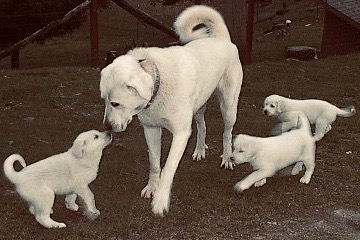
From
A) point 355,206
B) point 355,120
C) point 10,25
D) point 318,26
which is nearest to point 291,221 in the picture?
point 355,206

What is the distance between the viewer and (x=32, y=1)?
14.0 m

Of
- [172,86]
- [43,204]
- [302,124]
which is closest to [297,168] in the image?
[302,124]

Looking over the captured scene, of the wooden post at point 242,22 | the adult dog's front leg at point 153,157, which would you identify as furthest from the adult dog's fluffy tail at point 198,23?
the wooden post at point 242,22

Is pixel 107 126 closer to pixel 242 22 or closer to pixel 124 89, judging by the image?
pixel 124 89

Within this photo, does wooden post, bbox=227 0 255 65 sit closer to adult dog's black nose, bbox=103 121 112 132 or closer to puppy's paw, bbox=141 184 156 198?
puppy's paw, bbox=141 184 156 198

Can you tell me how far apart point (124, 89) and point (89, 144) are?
56 centimetres

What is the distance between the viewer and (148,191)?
5438mm

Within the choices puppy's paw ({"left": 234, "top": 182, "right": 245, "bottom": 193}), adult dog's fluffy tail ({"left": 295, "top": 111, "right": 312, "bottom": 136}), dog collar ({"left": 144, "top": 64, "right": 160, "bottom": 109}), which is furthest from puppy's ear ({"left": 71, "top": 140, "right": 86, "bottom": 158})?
adult dog's fluffy tail ({"left": 295, "top": 111, "right": 312, "bottom": 136})

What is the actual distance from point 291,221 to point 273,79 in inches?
224

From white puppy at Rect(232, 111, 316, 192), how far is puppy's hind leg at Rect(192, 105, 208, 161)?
0.98 m

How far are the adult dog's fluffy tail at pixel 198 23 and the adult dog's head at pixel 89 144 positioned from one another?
1.76m

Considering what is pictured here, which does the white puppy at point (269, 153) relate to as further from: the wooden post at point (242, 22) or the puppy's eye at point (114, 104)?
the wooden post at point (242, 22)

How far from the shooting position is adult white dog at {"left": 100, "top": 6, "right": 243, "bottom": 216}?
4535mm

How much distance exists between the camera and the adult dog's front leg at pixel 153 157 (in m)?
5.35
